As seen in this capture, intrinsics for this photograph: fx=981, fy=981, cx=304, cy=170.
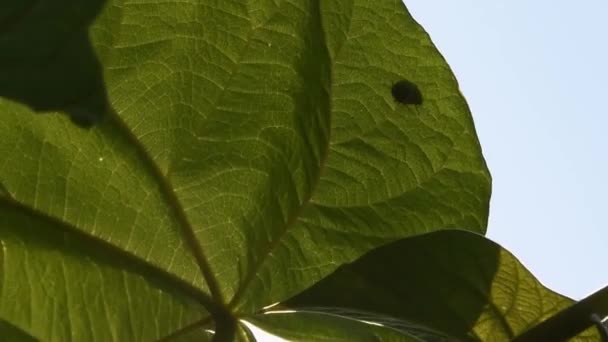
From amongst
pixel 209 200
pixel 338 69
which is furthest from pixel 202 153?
pixel 338 69

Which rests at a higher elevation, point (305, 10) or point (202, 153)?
point (305, 10)

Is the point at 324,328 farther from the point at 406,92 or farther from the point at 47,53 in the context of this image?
the point at 47,53

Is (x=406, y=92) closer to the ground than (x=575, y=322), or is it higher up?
higher up

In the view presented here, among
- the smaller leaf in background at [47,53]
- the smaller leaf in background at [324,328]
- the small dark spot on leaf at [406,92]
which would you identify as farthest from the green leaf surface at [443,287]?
the smaller leaf in background at [47,53]

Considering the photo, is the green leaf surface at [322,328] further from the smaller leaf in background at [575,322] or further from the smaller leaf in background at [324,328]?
the smaller leaf in background at [575,322]

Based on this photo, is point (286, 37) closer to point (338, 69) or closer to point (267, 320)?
point (338, 69)

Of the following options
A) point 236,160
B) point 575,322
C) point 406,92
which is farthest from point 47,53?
point 575,322
